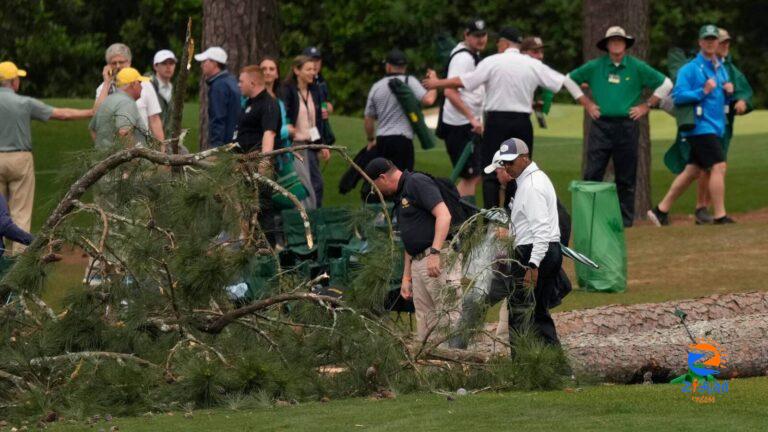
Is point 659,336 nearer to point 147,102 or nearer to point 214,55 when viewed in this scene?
point 147,102

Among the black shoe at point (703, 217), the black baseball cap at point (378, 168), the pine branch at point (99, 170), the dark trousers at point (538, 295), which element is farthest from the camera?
the black shoe at point (703, 217)

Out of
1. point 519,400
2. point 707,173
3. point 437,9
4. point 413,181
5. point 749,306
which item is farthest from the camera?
point 437,9

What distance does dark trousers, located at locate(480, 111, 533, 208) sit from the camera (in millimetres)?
15789

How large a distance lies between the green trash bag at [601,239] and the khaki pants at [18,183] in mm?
4957

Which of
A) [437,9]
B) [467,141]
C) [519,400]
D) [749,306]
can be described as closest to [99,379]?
[519,400]

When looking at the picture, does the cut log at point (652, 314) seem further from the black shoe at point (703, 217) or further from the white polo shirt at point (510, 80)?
the black shoe at point (703, 217)

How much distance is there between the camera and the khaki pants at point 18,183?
15.5 metres

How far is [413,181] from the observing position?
37.6 feet

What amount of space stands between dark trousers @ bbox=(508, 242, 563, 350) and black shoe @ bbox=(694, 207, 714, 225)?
6.70 m

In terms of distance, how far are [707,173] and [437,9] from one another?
2581cm

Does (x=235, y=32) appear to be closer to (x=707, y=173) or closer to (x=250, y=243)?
(x=707, y=173)

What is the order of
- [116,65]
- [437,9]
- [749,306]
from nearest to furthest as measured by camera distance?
[749,306] → [116,65] → [437,9]

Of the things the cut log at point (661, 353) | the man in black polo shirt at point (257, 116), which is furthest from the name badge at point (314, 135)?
the cut log at point (661, 353)

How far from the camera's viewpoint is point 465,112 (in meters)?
16.7
